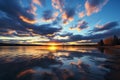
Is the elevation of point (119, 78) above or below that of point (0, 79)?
below

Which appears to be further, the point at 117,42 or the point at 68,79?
the point at 117,42

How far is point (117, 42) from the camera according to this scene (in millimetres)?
125000

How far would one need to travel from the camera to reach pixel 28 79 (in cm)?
1009

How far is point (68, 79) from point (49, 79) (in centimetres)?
158

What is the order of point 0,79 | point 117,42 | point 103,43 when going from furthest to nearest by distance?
point 103,43
point 117,42
point 0,79

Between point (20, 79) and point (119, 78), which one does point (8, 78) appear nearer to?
point (20, 79)

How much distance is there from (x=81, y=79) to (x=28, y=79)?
4422mm

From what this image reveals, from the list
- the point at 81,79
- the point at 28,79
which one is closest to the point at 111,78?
the point at 81,79

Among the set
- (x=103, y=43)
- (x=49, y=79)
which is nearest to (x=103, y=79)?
(x=49, y=79)

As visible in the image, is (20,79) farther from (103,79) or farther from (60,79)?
(103,79)

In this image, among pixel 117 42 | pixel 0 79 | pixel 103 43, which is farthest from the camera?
pixel 103 43

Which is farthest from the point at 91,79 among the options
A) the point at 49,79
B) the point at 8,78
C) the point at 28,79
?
the point at 8,78

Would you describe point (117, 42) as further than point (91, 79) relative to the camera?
Yes

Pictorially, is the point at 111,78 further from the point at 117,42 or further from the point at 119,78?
the point at 117,42
